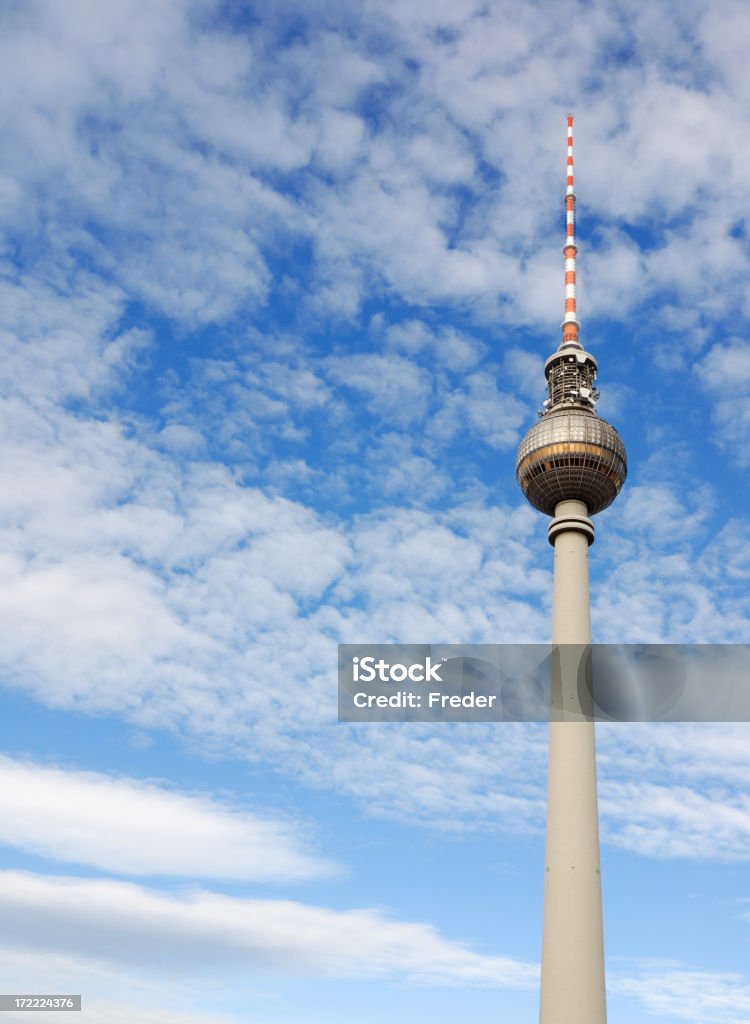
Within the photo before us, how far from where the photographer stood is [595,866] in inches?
3017

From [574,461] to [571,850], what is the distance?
1372 inches

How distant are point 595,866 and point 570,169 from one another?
74.2m

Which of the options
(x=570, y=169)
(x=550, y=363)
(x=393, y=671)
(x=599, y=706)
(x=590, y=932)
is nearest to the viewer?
(x=393, y=671)

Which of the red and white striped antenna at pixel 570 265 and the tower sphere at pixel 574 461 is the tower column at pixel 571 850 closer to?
the tower sphere at pixel 574 461

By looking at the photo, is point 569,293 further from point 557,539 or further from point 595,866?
point 595,866

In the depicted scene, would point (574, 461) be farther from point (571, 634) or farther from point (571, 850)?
point (571, 850)

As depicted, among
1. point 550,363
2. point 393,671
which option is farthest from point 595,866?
point 550,363

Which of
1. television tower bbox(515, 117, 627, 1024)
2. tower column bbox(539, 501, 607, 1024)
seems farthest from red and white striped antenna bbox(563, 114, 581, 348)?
tower column bbox(539, 501, 607, 1024)

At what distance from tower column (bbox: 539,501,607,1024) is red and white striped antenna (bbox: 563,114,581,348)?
84.0 ft

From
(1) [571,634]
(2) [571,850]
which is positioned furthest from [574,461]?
(2) [571,850]

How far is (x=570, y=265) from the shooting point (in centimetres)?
10675

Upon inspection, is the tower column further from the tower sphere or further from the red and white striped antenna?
the red and white striped antenna

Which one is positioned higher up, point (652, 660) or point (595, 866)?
point (652, 660)

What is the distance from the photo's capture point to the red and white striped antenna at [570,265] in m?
104
